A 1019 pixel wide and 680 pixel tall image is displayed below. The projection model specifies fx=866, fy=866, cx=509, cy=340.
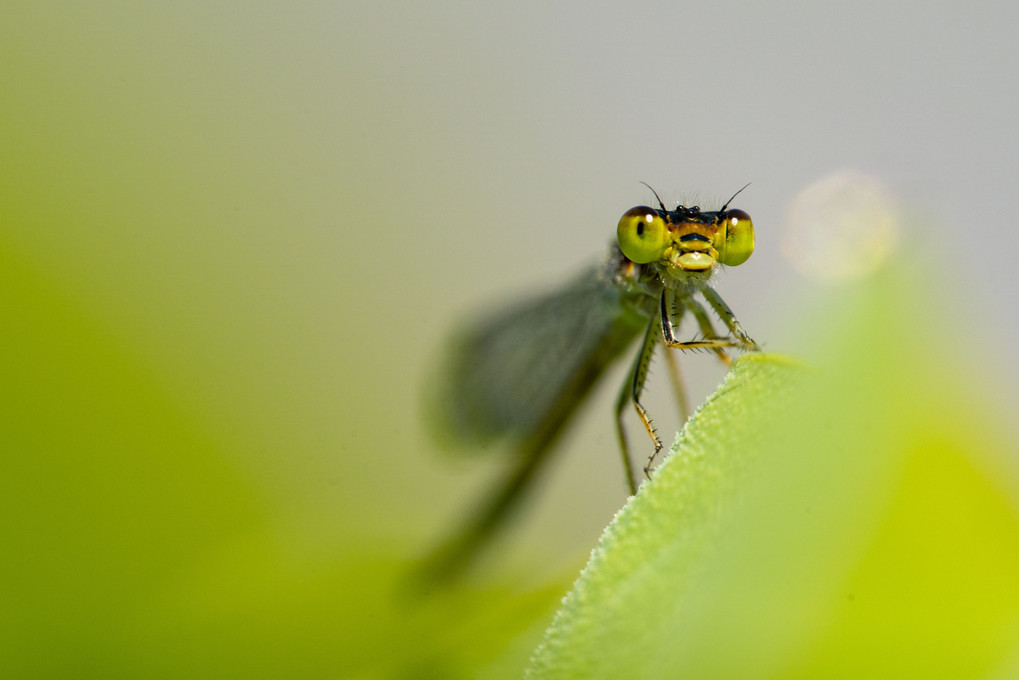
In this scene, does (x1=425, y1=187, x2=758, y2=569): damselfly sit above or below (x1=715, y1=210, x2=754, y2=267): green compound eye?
below

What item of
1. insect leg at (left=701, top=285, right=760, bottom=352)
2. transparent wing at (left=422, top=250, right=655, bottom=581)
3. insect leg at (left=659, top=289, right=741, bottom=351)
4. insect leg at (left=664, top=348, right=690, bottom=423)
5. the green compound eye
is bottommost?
insect leg at (left=664, top=348, right=690, bottom=423)

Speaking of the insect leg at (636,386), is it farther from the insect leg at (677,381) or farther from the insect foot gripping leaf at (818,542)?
the insect foot gripping leaf at (818,542)

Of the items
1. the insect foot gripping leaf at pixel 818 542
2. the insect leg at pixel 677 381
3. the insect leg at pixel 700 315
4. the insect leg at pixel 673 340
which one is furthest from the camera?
the insect leg at pixel 677 381

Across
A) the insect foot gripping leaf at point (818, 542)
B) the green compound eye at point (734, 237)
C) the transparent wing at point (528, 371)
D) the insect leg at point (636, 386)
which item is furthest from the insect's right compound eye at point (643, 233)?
the insect foot gripping leaf at point (818, 542)

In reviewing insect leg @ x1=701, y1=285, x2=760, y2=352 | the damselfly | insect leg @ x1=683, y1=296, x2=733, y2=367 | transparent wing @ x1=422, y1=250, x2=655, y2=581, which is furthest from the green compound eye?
transparent wing @ x1=422, y1=250, x2=655, y2=581

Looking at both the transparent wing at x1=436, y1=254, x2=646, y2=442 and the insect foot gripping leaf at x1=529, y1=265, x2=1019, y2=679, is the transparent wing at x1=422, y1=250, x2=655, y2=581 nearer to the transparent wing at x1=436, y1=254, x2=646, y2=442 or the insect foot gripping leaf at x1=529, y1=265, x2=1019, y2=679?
the transparent wing at x1=436, y1=254, x2=646, y2=442

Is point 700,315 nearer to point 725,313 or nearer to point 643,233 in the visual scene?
point 725,313

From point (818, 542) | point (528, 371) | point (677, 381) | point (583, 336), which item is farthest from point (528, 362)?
point (818, 542)
